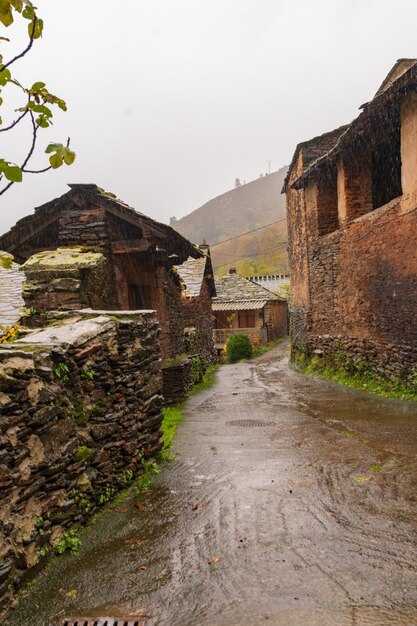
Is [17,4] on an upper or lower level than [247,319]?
upper

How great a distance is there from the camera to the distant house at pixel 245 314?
100 ft

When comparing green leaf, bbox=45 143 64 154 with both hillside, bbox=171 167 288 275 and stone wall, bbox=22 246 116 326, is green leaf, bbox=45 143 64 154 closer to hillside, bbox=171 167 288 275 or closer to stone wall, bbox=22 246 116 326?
stone wall, bbox=22 246 116 326

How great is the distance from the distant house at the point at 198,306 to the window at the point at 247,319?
7.45 meters

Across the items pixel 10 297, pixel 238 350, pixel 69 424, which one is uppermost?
pixel 10 297

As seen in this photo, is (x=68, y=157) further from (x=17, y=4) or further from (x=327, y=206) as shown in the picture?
(x=327, y=206)

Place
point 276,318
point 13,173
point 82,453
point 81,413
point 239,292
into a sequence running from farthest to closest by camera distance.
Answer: point 276,318 < point 239,292 < point 81,413 < point 82,453 < point 13,173

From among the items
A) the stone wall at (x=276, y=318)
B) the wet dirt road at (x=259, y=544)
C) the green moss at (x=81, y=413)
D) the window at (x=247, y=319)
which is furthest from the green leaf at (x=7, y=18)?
the window at (x=247, y=319)

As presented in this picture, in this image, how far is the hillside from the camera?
57.5 meters

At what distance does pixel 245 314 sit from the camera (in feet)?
102

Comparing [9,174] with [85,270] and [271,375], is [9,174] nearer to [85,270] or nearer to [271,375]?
[85,270]

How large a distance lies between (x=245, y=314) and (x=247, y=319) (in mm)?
375

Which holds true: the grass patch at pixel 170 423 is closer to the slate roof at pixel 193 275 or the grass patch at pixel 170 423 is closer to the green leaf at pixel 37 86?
the green leaf at pixel 37 86

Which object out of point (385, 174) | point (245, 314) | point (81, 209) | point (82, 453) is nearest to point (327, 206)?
point (385, 174)

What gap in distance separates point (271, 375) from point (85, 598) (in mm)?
13623
